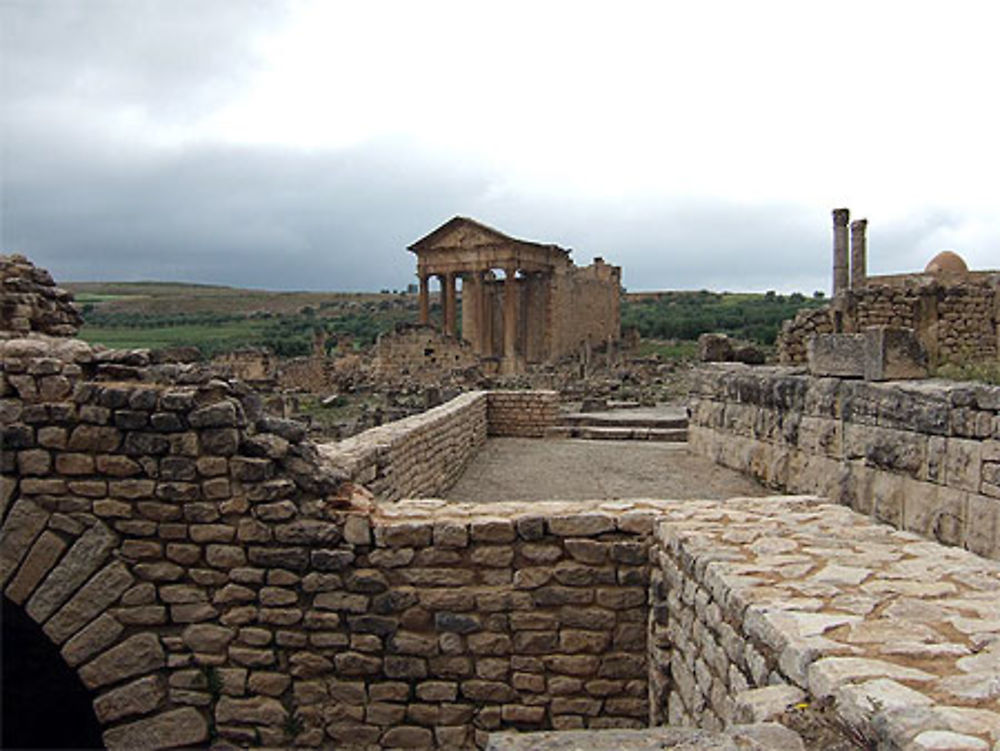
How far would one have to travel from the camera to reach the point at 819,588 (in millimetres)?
3148

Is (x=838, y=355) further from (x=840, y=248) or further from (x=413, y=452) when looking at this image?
(x=840, y=248)

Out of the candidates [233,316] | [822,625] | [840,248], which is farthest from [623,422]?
[233,316]

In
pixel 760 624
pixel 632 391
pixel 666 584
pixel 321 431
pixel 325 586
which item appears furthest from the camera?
pixel 632 391

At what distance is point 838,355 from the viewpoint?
23.3 ft

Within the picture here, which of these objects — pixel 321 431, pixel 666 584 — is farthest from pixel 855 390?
pixel 321 431

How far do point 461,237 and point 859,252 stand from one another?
2068cm

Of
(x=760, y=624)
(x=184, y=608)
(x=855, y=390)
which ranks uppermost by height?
(x=855, y=390)

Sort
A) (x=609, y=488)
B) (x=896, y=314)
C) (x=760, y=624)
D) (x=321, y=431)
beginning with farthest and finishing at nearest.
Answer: (x=321, y=431) < (x=896, y=314) < (x=609, y=488) < (x=760, y=624)

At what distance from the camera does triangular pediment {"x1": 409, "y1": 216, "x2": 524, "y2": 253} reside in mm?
36500

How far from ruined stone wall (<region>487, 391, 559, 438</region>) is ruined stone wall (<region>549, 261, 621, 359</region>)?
24.1 metres

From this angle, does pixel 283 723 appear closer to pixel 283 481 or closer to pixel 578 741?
pixel 283 481

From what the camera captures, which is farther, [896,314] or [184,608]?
[896,314]

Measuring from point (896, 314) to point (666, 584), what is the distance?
438 inches

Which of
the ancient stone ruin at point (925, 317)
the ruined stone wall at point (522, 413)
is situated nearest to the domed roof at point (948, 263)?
the ancient stone ruin at point (925, 317)
